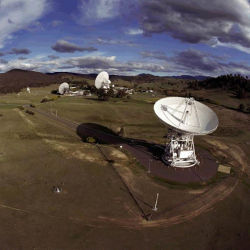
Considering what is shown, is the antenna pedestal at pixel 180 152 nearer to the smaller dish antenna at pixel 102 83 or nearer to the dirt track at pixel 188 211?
the dirt track at pixel 188 211

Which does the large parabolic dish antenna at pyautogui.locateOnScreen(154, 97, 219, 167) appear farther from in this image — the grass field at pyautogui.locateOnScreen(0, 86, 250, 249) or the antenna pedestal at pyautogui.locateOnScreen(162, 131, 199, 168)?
the grass field at pyautogui.locateOnScreen(0, 86, 250, 249)

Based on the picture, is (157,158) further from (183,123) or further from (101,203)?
(101,203)

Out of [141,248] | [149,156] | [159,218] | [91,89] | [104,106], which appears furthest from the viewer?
[91,89]

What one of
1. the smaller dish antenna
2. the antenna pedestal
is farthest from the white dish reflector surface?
the smaller dish antenna

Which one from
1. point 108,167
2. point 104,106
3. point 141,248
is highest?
point 104,106

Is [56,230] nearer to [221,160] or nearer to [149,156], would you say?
[149,156]

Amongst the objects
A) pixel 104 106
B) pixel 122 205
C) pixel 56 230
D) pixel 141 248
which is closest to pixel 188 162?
pixel 122 205

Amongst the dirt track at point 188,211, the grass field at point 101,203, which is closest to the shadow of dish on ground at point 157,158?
the grass field at point 101,203
